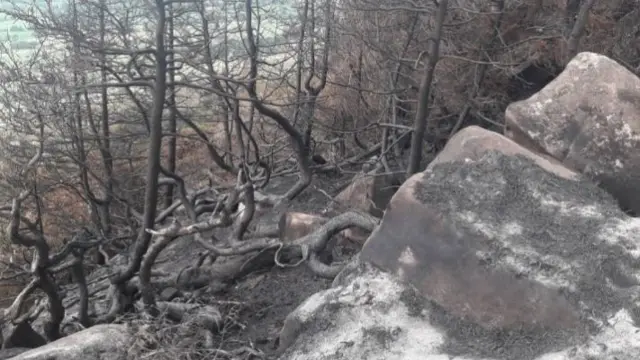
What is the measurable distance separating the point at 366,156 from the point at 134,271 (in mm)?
4854

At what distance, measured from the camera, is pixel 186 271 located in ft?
21.8

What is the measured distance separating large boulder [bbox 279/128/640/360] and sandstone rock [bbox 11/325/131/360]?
3.18ft

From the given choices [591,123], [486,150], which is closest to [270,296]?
[486,150]

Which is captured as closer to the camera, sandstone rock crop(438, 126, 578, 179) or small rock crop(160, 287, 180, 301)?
sandstone rock crop(438, 126, 578, 179)

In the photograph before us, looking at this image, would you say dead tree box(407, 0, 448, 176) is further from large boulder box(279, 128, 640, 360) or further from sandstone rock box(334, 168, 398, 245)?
large boulder box(279, 128, 640, 360)

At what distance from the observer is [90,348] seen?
165 inches

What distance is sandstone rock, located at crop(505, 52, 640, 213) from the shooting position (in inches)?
198

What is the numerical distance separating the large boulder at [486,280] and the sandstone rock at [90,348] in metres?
0.97

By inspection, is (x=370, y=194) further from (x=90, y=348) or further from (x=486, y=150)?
(x=90, y=348)

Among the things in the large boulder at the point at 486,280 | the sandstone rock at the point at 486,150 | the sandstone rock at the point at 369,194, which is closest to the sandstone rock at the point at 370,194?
the sandstone rock at the point at 369,194

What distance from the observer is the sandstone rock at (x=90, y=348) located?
4.12 meters

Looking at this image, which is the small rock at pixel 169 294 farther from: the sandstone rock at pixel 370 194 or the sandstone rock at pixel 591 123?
the sandstone rock at pixel 591 123

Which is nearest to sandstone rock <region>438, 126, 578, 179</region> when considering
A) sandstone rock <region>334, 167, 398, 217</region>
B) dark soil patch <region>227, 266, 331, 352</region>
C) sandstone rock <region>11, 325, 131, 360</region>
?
dark soil patch <region>227, 266, 331, 352</region>

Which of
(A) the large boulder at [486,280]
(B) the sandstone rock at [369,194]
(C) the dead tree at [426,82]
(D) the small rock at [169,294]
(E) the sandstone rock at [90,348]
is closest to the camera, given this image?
(A) the large boulder at [486,280]
